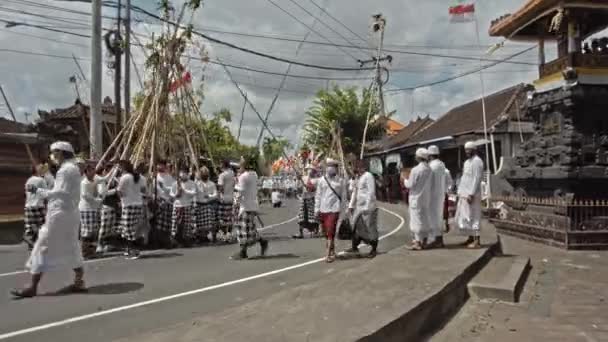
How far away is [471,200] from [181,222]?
5845 mm

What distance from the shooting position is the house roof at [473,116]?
78.1 ft

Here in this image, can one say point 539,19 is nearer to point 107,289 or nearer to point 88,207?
point 88,207

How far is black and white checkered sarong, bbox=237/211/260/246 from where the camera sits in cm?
969

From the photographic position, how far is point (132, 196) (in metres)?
10.4

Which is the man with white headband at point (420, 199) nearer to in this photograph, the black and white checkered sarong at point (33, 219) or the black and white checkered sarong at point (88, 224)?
the black and white checkered sarong at point (88, 224)

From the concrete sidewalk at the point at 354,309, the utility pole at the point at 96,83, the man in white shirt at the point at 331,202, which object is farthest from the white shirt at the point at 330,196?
the utility pole at the point at 96,83

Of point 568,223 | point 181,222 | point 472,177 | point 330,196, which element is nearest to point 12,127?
point 181,222

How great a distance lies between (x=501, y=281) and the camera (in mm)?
7309

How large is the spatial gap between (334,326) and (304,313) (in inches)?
20.3

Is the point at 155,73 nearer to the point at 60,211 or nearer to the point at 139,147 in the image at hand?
the point at 139,147

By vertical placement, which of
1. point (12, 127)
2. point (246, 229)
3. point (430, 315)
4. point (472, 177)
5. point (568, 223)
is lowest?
point (430, 315)

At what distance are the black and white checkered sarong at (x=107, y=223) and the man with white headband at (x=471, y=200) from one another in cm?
626

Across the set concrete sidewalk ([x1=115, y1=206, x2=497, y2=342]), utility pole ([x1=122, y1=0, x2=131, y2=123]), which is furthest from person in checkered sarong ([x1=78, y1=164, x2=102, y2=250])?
utility pole ([x1=122, y1=0, x2=131, y2=123])

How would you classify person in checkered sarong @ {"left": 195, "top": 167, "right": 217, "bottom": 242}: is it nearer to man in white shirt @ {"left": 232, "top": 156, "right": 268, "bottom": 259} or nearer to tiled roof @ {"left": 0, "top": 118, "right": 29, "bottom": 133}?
man in white shirt @ {"left": 232, "top": 156, "right": 268, "bottom": 259}
